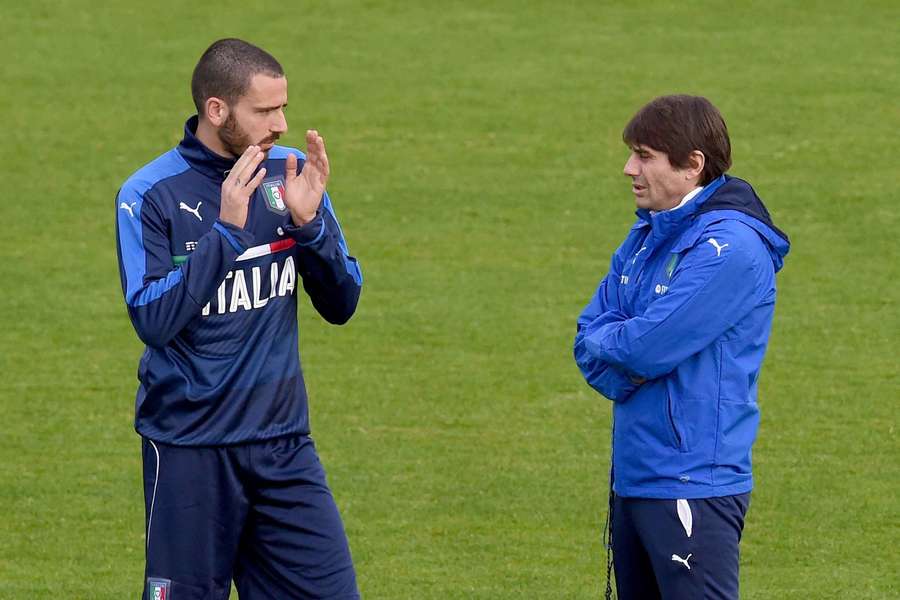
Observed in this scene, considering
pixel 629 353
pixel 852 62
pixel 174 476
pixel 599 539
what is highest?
pixel 852 62

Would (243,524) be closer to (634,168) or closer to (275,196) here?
(275,196)

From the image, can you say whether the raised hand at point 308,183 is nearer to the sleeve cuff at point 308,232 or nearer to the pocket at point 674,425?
the sleeve cuff at point 308,232

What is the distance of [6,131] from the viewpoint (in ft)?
51.0

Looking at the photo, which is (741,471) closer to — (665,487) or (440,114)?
(665,487)

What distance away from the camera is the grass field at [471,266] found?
24.7 ft

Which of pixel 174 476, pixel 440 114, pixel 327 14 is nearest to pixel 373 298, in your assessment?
pixel 440 114

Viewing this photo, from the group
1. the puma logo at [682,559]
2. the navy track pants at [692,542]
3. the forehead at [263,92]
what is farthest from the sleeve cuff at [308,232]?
the puma logo at [682,559]

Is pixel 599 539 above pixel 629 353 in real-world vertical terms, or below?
below

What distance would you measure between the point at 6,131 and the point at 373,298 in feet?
18.8

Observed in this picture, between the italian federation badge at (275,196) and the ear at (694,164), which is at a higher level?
the ear at (694,164)

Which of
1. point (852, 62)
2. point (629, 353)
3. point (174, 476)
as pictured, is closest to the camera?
point (629, 353)

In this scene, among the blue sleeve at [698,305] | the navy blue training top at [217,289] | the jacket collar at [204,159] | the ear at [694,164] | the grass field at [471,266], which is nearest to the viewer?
the blue sleeve at [698,305]

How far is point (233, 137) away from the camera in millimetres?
4734

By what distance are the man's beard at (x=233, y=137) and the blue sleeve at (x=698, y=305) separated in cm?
124
